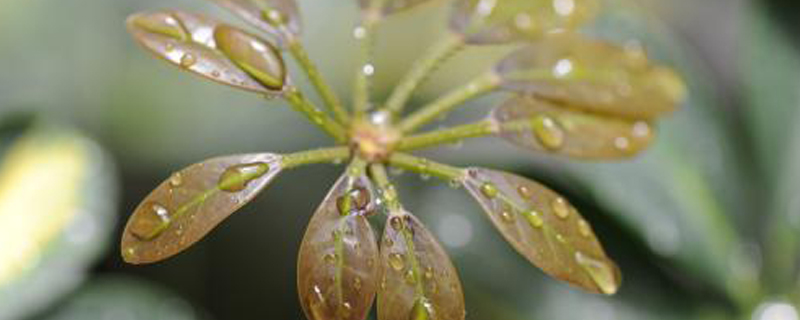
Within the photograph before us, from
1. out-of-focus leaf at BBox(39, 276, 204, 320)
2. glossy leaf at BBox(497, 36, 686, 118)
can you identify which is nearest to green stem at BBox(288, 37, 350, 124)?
glossy leaf at BBox(497, 36, 686, 118)

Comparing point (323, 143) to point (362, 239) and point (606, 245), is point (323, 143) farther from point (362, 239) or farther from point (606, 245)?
point (362, 239)

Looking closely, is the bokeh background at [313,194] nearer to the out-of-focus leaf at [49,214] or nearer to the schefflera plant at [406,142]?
the out-of-focus leaf at [49,214]

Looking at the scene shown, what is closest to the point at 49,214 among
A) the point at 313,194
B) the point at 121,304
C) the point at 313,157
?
the point at 121,304

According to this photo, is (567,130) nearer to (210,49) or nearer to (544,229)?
(544,229)

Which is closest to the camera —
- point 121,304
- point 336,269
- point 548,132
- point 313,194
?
point 336,269

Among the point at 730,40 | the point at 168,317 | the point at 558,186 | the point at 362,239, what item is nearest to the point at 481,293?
the point at 558,186

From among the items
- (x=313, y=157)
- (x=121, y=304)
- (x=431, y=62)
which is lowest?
(x=121, y=304)
